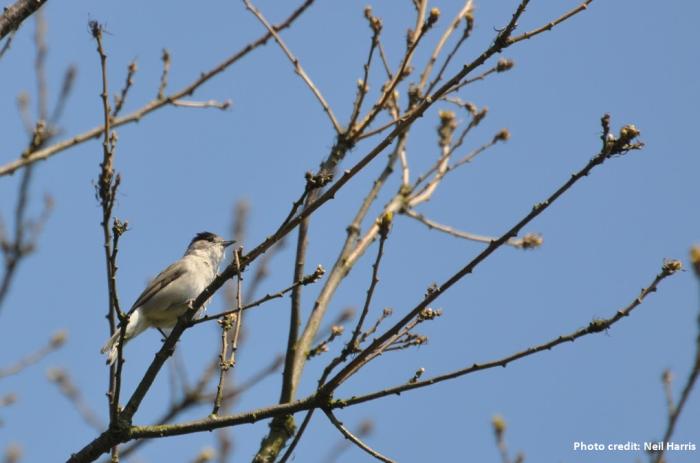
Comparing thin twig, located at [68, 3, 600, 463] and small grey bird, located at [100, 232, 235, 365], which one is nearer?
thin twig, located at [68, 3, 600, 463]

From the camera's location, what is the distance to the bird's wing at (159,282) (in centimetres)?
808

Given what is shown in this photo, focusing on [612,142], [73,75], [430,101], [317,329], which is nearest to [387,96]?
[317,329]

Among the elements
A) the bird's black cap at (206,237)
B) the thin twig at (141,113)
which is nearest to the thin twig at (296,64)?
the thin twig at (141,113)

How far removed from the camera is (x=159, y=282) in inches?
324

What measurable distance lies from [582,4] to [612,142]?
1037 millimetres

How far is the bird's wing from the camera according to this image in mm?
8078

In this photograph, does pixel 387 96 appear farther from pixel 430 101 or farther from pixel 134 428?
pixel 134 428

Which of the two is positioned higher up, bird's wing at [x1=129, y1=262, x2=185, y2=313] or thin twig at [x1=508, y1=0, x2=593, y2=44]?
bird's wing at [x1=129, y1=262, x2=185, y2=313]

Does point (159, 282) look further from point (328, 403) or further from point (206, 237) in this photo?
point (328, 403)

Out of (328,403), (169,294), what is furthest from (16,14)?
(169,294)

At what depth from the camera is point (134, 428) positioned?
3.92 metres

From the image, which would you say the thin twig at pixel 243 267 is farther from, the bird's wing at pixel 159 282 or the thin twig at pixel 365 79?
the bird's wing at pixel 159 282

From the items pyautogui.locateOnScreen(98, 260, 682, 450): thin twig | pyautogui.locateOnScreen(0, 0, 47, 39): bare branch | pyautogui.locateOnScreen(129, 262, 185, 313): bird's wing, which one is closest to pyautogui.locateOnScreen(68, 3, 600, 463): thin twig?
pyautogui.locateOnScreen(98, 260, 682, 450): thin twig

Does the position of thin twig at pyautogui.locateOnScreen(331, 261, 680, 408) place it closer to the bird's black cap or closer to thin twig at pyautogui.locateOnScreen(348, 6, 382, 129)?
thin twig at pyautogui.locateOnScreen(348, 6, 382, 129)
